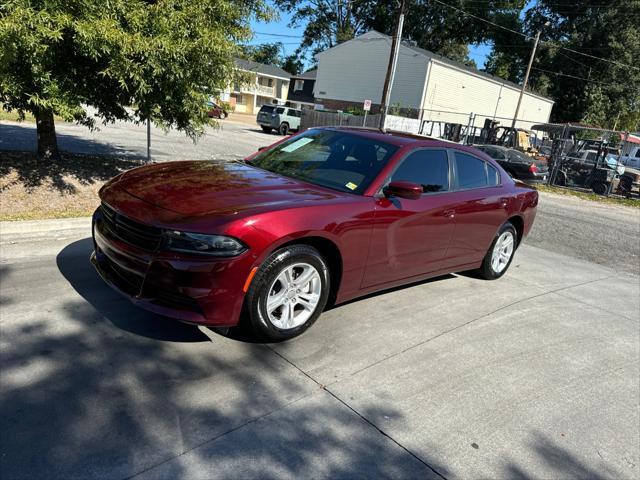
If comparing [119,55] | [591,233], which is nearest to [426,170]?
[119,55]

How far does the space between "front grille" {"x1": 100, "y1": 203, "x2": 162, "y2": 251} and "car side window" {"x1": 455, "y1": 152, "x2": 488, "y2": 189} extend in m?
3.10

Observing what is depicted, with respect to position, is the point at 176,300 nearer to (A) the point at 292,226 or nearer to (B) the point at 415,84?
(A) the point at 292,226

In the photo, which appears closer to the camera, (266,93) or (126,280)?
(126,280)

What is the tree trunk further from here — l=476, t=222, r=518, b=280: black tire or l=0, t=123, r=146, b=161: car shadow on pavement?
l=476, t=222, r=518, b=280: black tire

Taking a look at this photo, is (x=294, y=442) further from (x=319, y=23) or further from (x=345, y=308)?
(x=319, y=23)

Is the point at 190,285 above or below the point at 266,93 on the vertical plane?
below

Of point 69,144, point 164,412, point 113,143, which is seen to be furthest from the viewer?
point 113,143

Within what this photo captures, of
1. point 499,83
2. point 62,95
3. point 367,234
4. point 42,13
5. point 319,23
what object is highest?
point 319,23

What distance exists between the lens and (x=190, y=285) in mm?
3064

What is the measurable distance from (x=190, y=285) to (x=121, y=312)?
107cm

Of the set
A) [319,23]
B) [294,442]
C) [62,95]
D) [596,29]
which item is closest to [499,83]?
[596,29]

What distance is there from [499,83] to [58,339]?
42464mm

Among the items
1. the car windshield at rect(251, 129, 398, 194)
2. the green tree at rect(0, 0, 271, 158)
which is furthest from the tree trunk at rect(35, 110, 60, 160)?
the car windshield at rect(251, 129, 398, 194)

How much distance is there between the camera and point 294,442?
8.64 ft
